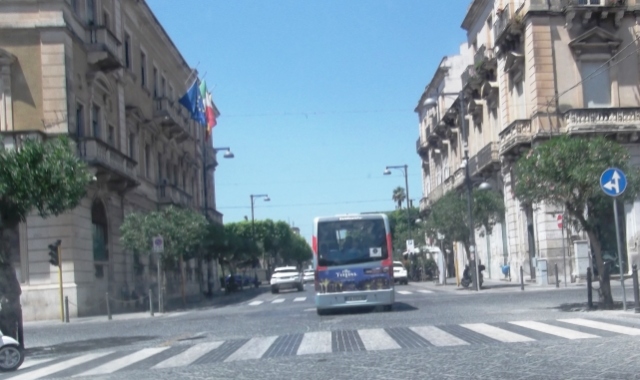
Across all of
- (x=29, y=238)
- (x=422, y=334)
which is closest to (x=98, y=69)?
(x=29, y=238)

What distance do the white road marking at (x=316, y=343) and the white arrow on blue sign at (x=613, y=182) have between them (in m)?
6.74

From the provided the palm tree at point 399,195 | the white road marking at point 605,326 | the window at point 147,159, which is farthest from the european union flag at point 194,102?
the palm tree at point 399,195

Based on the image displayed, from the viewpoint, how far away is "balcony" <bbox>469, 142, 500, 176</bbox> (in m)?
45.2

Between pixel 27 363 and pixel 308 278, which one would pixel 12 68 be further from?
pixel 308 278

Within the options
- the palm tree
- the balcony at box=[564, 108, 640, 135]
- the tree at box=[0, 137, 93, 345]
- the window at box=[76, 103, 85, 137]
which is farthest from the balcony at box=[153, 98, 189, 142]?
the palm tree

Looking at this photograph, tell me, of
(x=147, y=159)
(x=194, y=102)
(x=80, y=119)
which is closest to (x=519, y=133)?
(x=194, y=102)

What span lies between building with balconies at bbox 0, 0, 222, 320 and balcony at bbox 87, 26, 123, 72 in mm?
41

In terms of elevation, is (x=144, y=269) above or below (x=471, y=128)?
below

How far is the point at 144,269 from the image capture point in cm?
4406

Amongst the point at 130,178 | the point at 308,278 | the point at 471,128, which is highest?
the point at 471,128

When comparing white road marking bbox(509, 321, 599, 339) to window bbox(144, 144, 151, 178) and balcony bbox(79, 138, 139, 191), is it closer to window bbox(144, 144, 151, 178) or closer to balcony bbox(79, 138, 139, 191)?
balcony bbox(79, 138, 139, 191)

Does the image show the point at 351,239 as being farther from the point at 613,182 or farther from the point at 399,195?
the point at 399,195

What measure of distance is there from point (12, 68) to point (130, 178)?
805 cm

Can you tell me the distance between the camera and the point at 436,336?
15.7m
